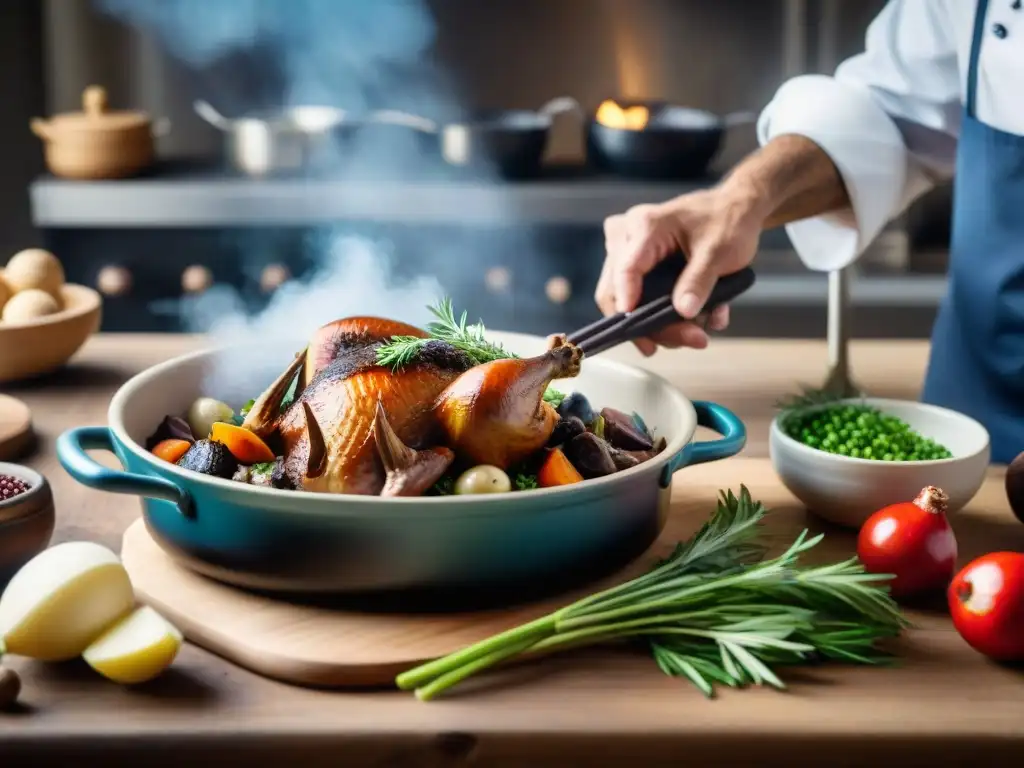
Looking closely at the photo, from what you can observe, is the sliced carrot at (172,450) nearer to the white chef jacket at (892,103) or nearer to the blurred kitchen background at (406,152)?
the white chef jacket at (892,103)

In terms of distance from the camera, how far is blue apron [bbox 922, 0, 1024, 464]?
1762 millimetres

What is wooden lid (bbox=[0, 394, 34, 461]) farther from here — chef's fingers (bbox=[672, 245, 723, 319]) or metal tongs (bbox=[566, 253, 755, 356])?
chef's fingers (bbox=[672, 245, 723, 319])

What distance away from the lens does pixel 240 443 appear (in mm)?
1171

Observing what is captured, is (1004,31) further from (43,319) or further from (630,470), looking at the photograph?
(43,319)

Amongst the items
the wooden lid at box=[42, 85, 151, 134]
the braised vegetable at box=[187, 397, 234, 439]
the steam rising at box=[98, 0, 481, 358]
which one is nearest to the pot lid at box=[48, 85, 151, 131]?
Answer: the wooden lid at box=[42, 85, 151, 134]

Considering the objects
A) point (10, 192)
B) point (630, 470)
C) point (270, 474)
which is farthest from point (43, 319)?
point (10, 192)

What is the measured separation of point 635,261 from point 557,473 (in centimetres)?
47

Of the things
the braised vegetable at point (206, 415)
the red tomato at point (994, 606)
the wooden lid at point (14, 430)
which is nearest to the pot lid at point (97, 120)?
the wooden lid at point (14, 430)

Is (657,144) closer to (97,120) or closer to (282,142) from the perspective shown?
(282,142)

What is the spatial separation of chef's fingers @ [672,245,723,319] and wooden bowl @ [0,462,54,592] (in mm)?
767

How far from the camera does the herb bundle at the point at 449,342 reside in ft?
3.85

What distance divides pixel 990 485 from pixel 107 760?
1.04 m

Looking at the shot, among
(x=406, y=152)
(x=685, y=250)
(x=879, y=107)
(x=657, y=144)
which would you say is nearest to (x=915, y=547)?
(x=685, y=250)

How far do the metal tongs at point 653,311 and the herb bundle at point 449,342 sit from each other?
3.4 inches
